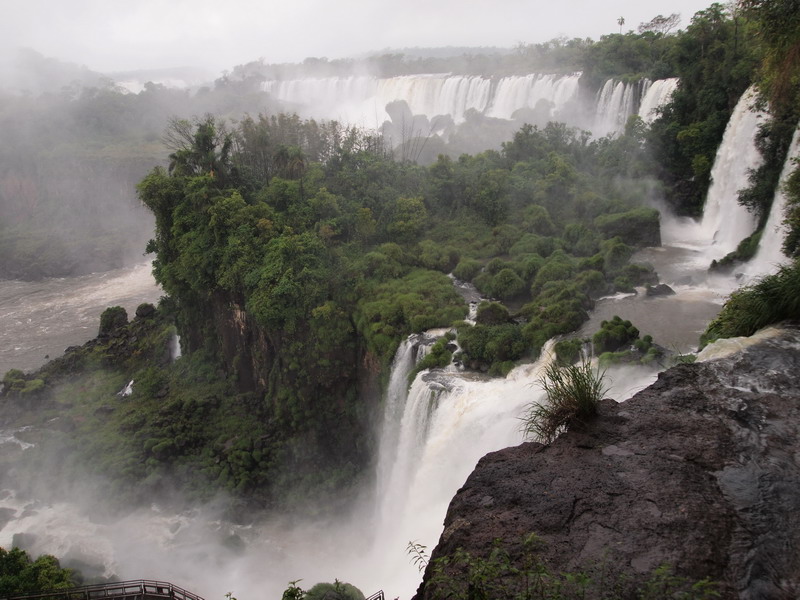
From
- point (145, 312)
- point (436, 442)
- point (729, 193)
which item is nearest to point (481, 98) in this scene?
point (729, 193)

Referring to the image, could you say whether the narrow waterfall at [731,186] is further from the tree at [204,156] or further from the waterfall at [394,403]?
the tree at [204,156]

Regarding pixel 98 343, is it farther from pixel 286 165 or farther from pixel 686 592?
pixel 686 592

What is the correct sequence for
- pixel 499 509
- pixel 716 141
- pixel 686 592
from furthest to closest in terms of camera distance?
pixel 716 141, pixel 499 509, pixel 686 592

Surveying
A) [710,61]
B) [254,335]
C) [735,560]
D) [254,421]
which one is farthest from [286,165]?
[735,560]

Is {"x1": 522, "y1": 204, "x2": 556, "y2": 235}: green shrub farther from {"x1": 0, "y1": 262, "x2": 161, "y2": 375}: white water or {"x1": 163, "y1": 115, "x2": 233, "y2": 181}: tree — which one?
{"x1": 0, "y1": 262, "x2": 161, "y2": 375}: white water

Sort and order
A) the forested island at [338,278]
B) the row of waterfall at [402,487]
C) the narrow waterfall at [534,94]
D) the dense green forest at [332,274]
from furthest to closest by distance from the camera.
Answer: the narrow waterfall at [534,94] → the dense green forest at [332,274] → the forested island at [338,278] → the row of waterfall at [402,487]

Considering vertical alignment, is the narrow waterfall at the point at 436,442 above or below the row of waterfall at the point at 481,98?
below

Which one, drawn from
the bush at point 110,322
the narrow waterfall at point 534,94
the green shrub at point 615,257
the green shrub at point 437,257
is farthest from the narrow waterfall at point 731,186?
the bush at point 110,322

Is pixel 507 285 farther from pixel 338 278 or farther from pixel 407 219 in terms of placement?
pixel 407 219
